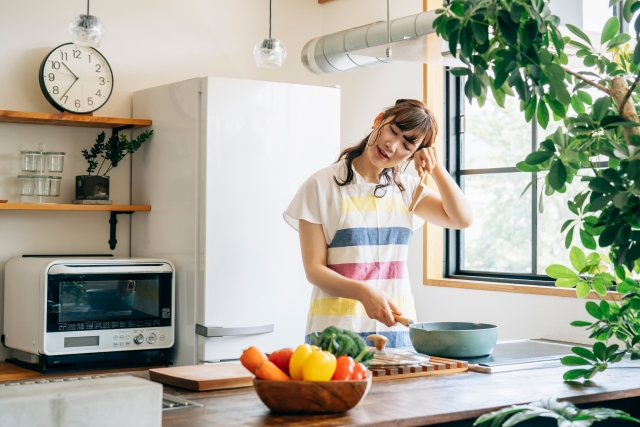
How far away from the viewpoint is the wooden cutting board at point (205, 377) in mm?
1764

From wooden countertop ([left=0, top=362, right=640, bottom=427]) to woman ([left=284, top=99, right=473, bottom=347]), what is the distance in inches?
17.3

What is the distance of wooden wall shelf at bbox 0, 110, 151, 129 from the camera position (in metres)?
3.44

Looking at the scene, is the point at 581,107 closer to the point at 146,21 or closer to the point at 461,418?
the point at 461,418

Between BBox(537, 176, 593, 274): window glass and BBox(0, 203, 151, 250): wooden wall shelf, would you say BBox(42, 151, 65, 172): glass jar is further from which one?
BBox(537, 176, 593, 274): window glass

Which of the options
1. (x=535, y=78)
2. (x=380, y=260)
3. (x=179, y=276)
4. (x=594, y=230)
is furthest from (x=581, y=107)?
(x=179, y=276)

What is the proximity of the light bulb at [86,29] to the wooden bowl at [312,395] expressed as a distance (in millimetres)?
2099

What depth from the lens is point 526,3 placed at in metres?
1.13

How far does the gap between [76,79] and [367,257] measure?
198 cm

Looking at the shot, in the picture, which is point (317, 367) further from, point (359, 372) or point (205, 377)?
point (205, 377)

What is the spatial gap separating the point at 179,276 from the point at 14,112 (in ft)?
3.30

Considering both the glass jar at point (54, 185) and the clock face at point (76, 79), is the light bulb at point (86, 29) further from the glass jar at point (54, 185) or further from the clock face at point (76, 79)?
the glass jar at point (54, 185)

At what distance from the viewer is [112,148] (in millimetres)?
3795

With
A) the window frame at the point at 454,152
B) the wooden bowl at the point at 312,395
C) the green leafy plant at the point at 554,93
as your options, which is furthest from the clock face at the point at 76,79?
the green leafy plant at the point at 554,93

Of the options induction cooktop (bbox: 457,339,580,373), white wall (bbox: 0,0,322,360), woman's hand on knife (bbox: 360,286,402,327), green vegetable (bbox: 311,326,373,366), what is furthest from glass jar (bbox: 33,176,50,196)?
green vegetable (bbox: 311,326,373,366)
